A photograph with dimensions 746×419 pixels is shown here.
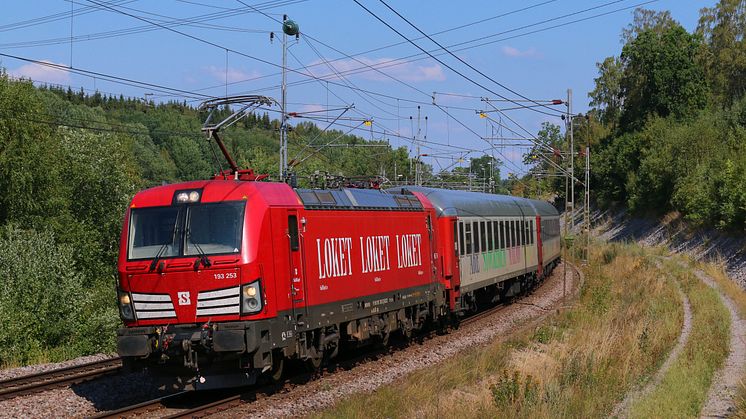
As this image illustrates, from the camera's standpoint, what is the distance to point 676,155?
6009cm

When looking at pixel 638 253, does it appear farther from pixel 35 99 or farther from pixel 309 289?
pixel 309 289

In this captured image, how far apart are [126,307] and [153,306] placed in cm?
52

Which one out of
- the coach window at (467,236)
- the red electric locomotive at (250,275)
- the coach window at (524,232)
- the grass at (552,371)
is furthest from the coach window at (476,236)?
the coach window at (524,232)

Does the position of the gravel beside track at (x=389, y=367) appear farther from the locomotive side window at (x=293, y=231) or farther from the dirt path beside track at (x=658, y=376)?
the dirt path beside track at (x=658, y=376)

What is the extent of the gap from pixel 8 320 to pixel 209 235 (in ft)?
29.7

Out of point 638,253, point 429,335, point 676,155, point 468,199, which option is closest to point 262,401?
point 429,335

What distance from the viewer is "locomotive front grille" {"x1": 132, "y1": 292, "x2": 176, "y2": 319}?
39.5 feet

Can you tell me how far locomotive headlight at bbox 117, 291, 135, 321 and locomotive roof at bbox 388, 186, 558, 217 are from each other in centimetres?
908

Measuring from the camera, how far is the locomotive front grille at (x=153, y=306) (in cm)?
1205

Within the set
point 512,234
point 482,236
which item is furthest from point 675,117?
point 482,236

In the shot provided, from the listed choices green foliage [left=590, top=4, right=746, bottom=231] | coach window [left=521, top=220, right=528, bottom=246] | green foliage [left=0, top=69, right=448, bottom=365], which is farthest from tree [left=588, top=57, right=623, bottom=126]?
coach window [left=521, top=220, right=528, bottom=246]

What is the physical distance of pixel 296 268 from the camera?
13242 mm

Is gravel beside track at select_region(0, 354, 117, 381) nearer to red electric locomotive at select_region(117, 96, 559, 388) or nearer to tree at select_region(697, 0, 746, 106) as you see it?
red electric locomotive at select_region(117, 96, 559, 388)

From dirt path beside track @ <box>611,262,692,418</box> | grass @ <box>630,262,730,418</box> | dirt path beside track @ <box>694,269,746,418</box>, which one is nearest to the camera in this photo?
grass @ <box>630,262,730,418</box>
